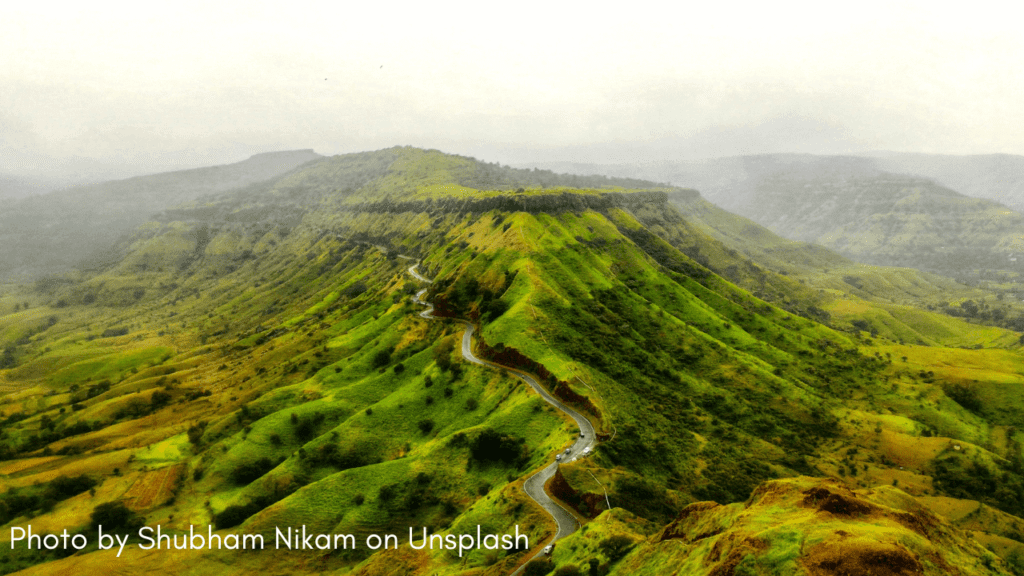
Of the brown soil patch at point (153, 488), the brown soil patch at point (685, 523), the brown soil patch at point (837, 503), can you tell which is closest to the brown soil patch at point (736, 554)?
the brown soil patch at point (837, 503)

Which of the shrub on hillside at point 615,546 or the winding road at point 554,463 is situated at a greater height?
the shrub on hillside at point 615,546

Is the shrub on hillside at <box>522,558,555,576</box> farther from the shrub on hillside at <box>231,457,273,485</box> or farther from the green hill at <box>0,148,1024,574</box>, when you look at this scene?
the shrub on hillside at <box>231,457,273,485</box>

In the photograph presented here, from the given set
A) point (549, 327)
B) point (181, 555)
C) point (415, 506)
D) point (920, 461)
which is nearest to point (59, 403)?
point (181, 555)

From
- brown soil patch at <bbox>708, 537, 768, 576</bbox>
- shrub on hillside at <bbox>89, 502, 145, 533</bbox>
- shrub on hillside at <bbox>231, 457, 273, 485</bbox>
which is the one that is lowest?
shrub on hillside at <bbox>89, 502, 145, 533</bbox>

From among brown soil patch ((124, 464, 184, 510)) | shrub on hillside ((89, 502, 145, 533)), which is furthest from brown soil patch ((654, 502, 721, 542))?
brown soil patch ((124, 464, 184, 510))

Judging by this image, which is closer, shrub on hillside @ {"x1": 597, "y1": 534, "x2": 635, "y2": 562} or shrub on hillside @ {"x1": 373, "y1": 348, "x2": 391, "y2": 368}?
shrub on hillside @ {"x1": 597, "y1": 534, "x2": 635, "y2": 562}

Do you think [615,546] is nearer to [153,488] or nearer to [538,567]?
[538,567]

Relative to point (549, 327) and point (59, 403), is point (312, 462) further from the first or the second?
point (59, 403)

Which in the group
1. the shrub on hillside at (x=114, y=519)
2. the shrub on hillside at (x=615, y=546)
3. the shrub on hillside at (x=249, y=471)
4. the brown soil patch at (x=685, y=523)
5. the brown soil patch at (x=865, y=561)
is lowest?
the shrub on hillside at (x=114, y=519)

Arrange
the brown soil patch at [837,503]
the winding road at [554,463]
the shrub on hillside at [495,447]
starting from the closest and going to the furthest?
the brown soil patch at [837,503]
the winding road at [554,463]
the shrub on hillside at [495,447]

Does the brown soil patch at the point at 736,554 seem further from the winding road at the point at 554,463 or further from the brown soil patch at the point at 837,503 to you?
the winding road at the point at 554,463
